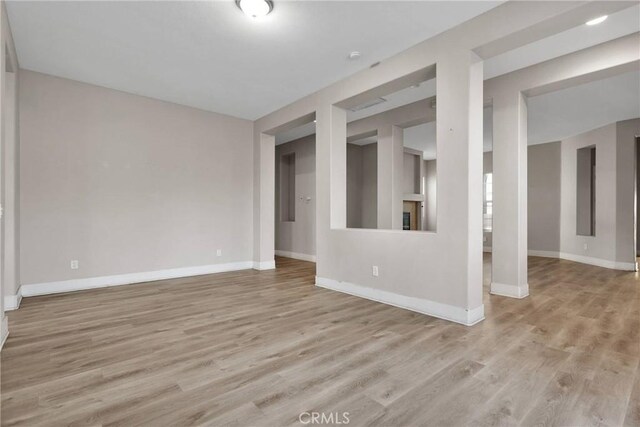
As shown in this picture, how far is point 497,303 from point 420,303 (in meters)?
1.07

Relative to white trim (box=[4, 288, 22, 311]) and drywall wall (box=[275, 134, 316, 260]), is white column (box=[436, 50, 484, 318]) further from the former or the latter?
white trim (box=[4, 288, 22, 311])

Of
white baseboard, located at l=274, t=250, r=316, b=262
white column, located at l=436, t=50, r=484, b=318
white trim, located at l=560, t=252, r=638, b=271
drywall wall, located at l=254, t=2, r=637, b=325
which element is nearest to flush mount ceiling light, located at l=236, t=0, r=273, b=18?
drywall wall, located at l=254, t=2, r=637, b=325

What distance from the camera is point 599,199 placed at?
653 cm

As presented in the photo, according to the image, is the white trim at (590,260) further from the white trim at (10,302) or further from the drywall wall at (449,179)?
the white trim at (10,302)

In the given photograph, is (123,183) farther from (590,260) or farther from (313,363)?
(590,260)

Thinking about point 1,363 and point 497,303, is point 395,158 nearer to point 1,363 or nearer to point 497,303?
point 497,303

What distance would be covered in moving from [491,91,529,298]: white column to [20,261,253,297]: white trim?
14.1 ft

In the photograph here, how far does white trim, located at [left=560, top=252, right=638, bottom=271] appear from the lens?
609 cm

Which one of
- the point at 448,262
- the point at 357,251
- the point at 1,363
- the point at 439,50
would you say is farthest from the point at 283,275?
→ the point at 439,50

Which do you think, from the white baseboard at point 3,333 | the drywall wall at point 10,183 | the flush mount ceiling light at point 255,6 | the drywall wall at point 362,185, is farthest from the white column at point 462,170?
the drywall wall at point 362,185

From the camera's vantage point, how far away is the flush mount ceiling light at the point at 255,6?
2750mm

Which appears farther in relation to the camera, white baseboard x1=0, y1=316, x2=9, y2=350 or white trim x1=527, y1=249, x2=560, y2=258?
white trim x1=527, y1=249, x2=560, y2=258

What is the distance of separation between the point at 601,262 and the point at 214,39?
8128 mm

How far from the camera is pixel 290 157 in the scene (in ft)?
28.3
